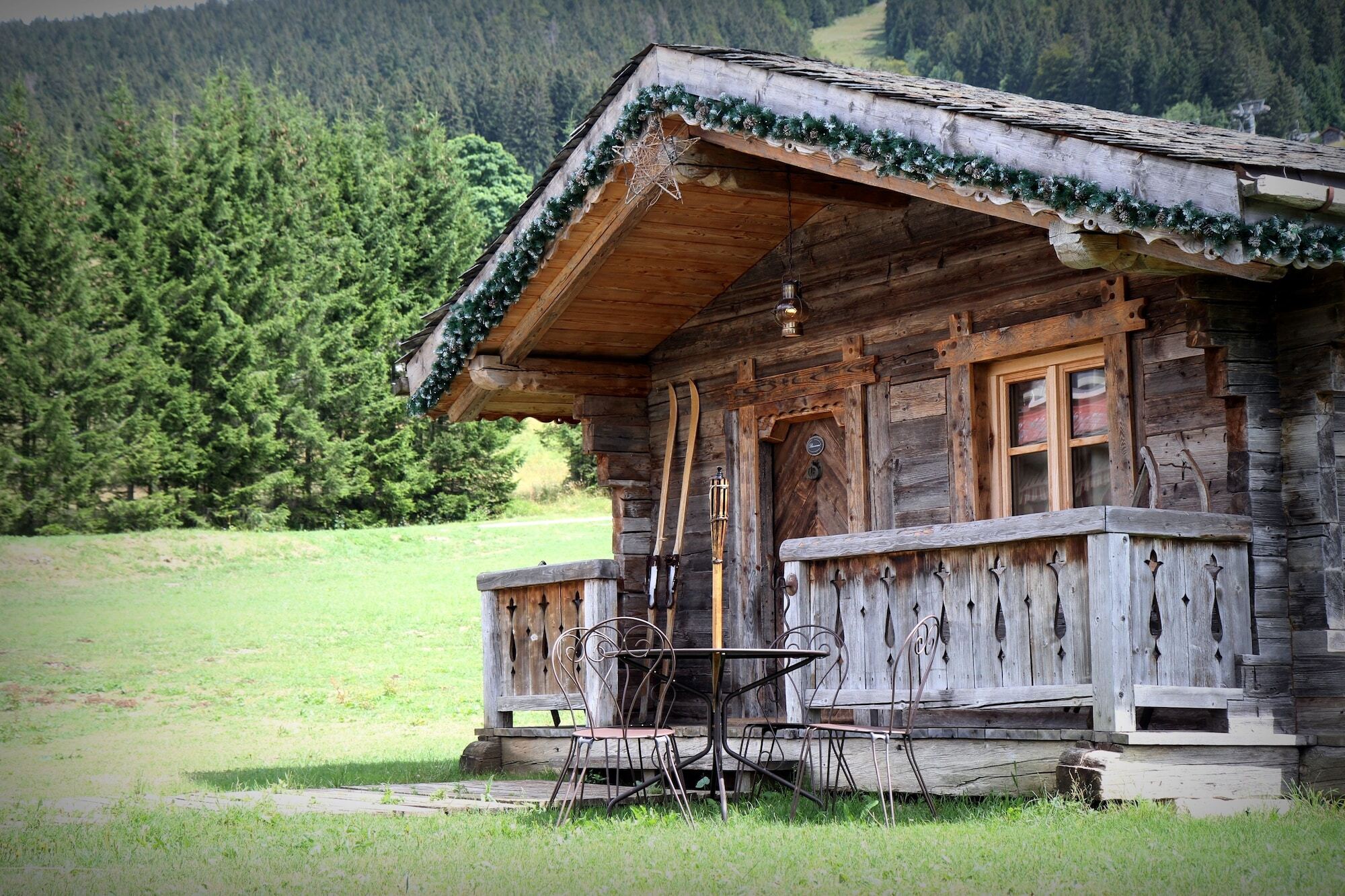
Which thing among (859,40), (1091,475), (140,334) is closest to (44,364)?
(140,334)

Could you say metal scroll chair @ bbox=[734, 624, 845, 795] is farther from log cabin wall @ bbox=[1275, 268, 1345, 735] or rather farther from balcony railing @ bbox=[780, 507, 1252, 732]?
log cabin wall @ bbox=[1275, 268, 1345, 735]

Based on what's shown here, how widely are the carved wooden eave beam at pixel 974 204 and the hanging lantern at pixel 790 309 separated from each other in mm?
999

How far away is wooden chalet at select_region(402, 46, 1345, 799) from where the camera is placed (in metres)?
7.56

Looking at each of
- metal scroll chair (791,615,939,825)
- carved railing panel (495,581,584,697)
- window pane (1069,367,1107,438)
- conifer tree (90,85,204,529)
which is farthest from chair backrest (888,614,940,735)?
conifer tree (90,85,204,529)

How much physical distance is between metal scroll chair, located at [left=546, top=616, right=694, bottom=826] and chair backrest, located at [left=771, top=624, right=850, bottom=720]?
2.57ft

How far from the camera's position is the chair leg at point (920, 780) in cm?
792

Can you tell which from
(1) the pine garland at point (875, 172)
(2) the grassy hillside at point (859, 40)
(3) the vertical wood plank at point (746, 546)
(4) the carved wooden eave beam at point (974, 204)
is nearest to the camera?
(1) the pine garland at point (875, 172)

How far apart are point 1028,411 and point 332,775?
6.49 m

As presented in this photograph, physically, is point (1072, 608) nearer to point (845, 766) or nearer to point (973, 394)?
point (845, 766)

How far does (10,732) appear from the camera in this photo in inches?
742

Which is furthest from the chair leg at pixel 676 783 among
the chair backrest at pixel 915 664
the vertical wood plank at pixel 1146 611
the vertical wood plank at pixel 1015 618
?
the vertical wood plank at pixel 1146 611

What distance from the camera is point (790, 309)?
35.0ft

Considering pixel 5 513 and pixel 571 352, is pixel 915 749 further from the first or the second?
pixel 5 513

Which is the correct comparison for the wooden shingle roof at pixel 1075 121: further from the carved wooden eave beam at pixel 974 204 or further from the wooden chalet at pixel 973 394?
the carved wooden eave beam at pixel 974 204
